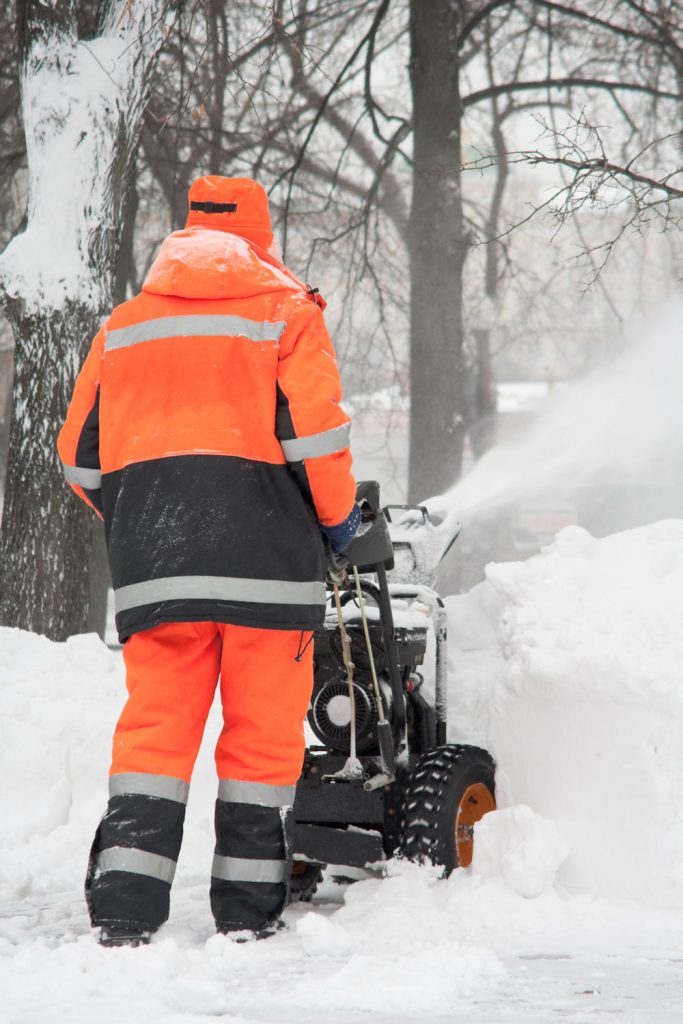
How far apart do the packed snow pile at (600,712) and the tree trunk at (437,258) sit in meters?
5.35

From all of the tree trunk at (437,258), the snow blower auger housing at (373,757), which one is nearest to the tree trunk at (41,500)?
the snow blower auger housing at (373,757)

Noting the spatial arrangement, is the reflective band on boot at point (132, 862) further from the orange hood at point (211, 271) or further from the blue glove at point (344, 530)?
the orange hood at point (211, 271)

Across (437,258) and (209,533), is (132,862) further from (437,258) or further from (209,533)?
(437,258)

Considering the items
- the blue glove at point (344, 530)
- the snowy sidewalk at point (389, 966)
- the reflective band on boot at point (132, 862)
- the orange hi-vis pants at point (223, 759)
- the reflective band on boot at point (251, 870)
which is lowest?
Result: the snowy sidewalk at point (389, 966)

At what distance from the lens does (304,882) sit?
3.41 meters

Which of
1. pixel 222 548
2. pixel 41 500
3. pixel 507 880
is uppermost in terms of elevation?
pixel 222 548

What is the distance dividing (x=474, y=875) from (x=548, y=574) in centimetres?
104

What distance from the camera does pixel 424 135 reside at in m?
8.95

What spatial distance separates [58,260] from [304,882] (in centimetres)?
390

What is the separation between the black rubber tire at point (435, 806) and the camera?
10.2 ft

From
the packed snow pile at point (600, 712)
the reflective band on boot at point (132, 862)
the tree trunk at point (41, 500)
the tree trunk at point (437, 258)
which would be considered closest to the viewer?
the reflective band on boot at point (132, 862)

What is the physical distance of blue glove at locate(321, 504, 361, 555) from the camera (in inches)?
118

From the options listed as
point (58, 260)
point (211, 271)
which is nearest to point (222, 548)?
point (211, 271)

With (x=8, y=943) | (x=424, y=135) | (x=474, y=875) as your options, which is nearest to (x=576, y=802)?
(x=474, y=875)
